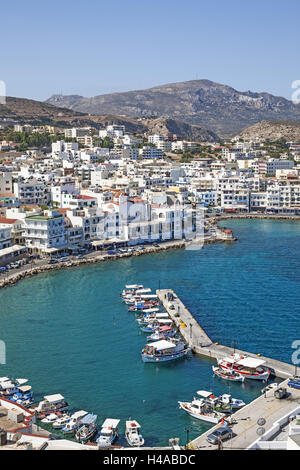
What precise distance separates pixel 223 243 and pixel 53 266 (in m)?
8.47

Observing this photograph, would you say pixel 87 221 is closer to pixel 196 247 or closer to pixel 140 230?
pixel 140 230

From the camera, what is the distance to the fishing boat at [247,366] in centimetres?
1025

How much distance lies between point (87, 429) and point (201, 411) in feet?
6.34

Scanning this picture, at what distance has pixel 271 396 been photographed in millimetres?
9266

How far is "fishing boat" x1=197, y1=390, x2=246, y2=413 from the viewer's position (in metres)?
9.06

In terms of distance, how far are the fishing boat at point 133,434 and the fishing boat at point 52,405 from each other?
1387 millimetres

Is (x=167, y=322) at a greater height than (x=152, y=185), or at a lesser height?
lesser

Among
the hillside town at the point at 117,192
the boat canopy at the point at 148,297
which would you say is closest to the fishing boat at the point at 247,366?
the boat canopy at the point at 148,297

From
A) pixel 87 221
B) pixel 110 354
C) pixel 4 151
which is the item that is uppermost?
pixel 4 151

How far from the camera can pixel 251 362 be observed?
10500 mm

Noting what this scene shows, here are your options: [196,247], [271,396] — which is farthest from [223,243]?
[271,396]

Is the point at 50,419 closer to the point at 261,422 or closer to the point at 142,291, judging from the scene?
the point at 261,422

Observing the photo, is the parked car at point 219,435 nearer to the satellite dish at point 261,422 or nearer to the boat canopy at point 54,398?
the satellite dish at point 261,422

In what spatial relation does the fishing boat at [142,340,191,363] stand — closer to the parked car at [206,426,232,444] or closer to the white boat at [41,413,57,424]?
the white boat at [41,413,57,424]
